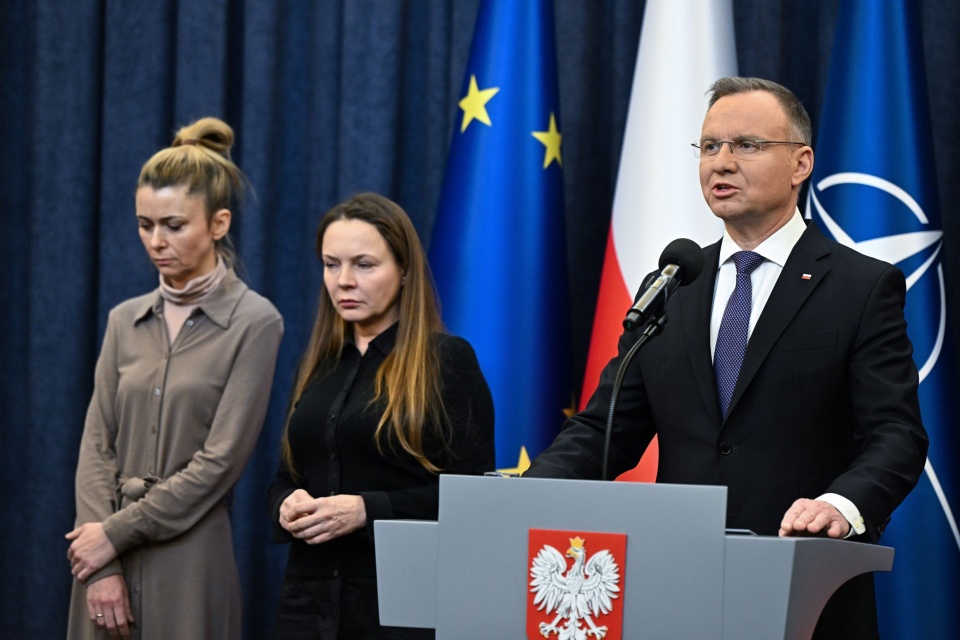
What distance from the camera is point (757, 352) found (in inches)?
83.9

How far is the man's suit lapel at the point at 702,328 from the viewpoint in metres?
2.16

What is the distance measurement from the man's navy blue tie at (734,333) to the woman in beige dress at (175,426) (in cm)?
140

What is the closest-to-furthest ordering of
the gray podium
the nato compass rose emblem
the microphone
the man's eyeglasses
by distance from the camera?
the gray podium < the microphone < the man's eyeglasses < the nato compass rose emblem

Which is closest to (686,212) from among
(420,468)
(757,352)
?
(420,468)

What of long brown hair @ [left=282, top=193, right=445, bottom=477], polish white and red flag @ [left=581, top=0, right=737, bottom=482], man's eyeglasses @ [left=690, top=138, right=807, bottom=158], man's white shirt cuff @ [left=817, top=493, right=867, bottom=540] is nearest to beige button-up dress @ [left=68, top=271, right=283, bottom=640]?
long brown hair @ [left=282, top=193, right=445, bottom=477]

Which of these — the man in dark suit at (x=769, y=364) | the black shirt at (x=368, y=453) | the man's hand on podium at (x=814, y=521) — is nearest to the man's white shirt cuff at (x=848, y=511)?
the man's hand on podium at (x=814, y=521)

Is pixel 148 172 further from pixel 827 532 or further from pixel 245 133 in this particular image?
pixel 827 532

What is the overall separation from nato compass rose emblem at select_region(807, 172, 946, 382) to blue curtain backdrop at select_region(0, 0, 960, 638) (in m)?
1.13

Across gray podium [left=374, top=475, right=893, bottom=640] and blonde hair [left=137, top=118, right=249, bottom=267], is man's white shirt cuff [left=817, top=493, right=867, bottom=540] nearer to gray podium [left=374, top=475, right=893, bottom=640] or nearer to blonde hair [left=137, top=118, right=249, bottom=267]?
gray podium [left=374, top=475, right=893, bottom=640]

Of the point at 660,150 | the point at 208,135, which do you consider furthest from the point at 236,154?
the point at 660,150

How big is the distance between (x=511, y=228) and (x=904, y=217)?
113cm

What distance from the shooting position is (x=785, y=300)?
2.17m

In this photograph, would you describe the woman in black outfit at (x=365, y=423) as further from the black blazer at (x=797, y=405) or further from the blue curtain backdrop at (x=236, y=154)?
the blue curtain backdrop at (x=236, y=154)

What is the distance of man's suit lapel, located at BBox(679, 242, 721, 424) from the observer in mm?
2158
